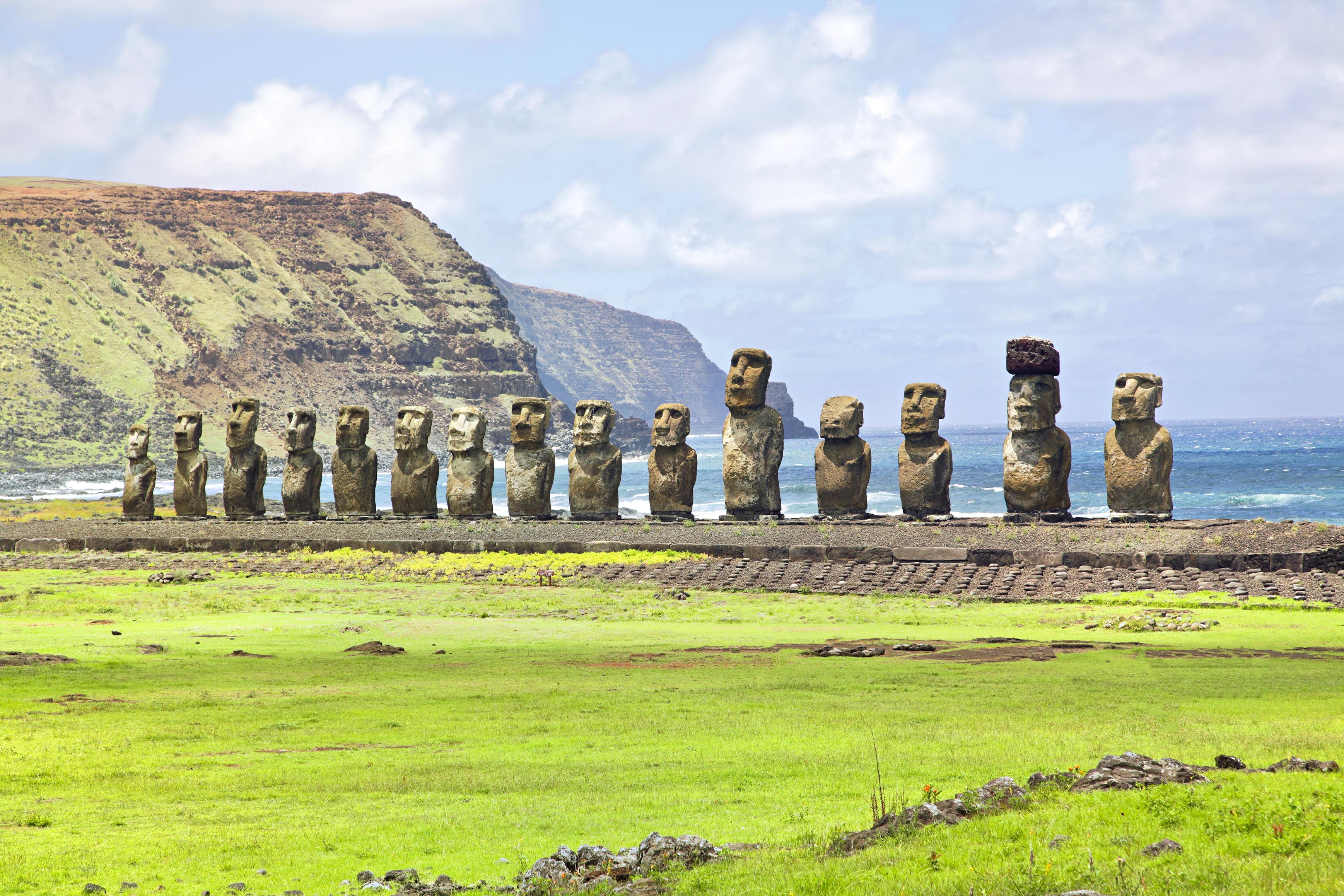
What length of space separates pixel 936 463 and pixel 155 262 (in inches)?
4386

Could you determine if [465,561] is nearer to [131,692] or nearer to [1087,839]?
→ [131,692]

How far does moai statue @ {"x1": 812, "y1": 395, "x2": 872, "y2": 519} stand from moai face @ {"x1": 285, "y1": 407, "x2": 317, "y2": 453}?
12.6m

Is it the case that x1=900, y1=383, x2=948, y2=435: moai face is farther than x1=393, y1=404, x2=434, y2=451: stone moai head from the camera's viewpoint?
No

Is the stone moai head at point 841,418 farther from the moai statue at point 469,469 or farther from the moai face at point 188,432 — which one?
the moai face at point 188,432

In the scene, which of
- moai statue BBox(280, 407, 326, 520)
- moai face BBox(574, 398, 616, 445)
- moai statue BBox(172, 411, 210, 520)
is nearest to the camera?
moai face BBox(574, 398, 616, 445)

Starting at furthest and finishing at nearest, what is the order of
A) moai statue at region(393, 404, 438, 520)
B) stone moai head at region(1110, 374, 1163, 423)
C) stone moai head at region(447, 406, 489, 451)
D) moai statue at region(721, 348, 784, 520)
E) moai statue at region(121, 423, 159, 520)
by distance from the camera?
moai statue at region(121, 423, 159, 520) < moai statue at region(393, 404, 438, 520) < stone moai head at region(447, 406, 489, 451) < moai statue at region(721, 348, 784, 520) < stone moai head at region(1110, 374, 1163, 423)

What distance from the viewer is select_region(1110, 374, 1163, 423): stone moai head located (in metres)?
23.0

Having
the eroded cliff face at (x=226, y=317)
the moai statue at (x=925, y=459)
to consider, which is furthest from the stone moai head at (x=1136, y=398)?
the eroded cliff face at (x=226, y=317)

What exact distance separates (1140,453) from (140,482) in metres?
24.7

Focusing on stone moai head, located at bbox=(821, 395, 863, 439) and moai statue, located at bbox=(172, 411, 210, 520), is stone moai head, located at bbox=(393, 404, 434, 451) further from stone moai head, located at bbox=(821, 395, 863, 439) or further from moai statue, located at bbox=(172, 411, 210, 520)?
stone moai head, located at bbox=(821, 395, 863, 439)

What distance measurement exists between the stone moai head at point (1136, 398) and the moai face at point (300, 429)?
18.1 meters

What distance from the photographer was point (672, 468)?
89.8ft

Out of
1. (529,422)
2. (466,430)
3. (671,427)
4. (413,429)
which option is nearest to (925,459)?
(671,427)

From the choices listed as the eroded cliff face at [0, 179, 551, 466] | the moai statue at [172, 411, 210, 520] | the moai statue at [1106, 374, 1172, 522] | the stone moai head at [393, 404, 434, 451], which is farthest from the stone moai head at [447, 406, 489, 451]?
the eroded cliff face at [0, 179, 551, 466]
